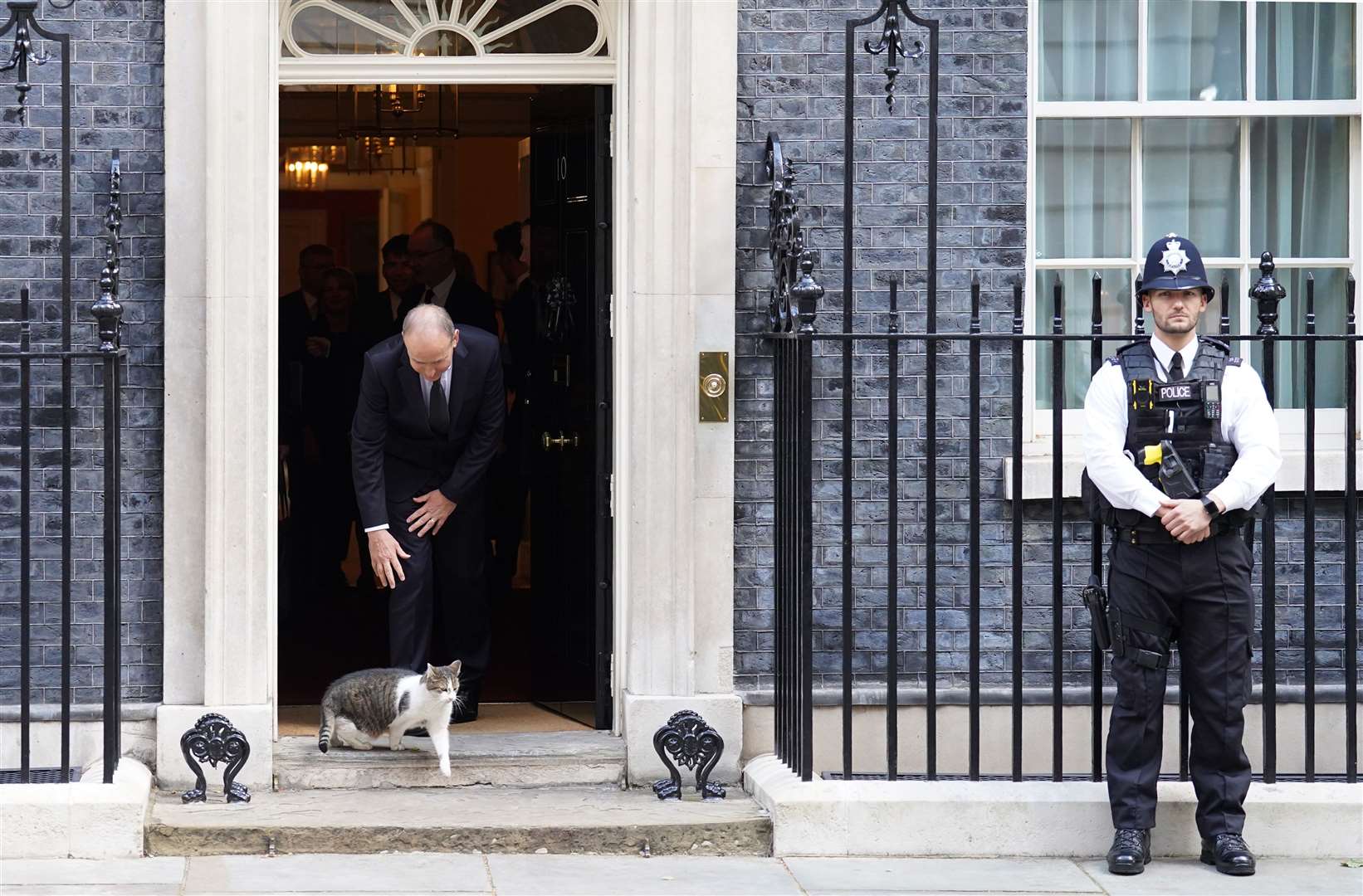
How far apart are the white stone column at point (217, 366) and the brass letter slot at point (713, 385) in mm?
1633

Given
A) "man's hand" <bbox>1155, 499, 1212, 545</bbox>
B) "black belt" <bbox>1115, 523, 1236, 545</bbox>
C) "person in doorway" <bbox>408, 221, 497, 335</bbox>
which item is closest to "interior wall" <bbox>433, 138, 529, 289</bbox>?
"person in doorway" <bbox>408, 221, 497, 335</bbox>

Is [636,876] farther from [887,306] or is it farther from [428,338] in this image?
[887,306]

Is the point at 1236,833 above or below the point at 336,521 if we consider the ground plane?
below

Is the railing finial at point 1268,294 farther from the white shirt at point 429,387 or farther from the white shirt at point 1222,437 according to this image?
the white shirt at point 429,387

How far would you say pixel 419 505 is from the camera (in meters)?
7.52

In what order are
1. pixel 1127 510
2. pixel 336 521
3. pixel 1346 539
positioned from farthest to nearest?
pixel 336 521 → pixel 1346 539 → pixel 1127 510

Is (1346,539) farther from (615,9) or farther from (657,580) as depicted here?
(615,9)

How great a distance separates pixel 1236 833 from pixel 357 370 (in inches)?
209

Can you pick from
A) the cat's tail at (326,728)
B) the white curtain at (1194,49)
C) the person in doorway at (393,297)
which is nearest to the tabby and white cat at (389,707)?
the cat's tail at (326,728)

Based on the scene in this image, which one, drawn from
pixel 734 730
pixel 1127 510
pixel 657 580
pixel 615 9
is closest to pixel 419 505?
pixel 657 580

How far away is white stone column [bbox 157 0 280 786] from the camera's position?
6.95 metres

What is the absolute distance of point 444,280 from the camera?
938cm

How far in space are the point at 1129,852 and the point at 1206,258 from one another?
104 inches

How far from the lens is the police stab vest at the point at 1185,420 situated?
6.16 meters
